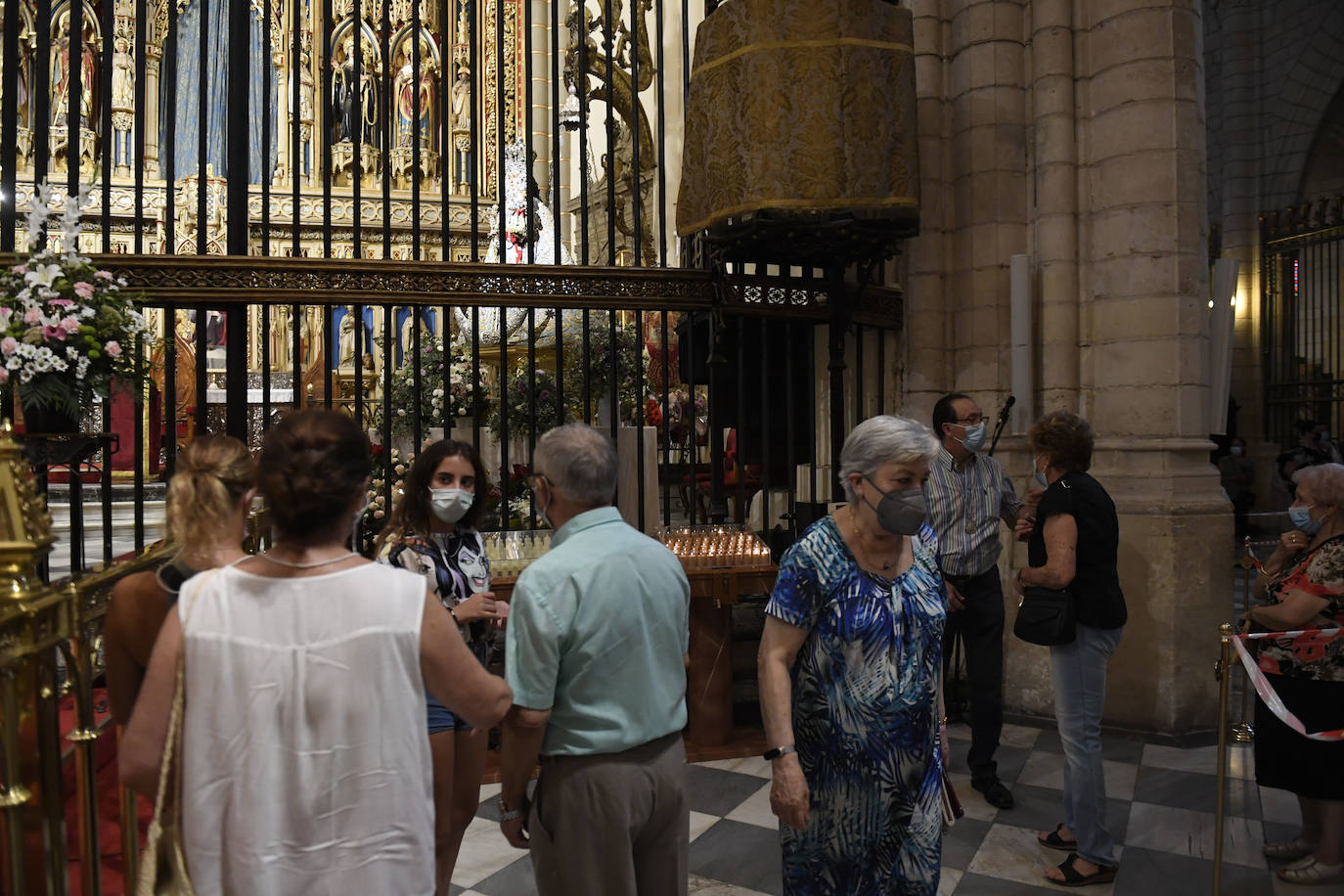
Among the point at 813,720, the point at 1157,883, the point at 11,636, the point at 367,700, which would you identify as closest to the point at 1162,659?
the point at 1157,883

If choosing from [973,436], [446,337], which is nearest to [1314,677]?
[973,436]

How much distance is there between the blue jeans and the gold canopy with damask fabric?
2.09 meters

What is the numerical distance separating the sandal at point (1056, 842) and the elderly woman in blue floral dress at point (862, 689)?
1439 millimetres

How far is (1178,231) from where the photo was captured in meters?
4.87

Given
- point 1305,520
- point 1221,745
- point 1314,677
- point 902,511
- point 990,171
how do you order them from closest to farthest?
point 902,511
point 1221,745
point 1314,677
point 1305,520
point 990,171

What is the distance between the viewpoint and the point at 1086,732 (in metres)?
3.28

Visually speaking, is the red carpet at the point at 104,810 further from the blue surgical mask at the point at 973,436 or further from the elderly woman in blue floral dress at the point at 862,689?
the blue surgical mask at the point at 973,436

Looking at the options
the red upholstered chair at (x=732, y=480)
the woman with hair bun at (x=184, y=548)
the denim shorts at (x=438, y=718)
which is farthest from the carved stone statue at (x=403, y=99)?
the woman with hair bun at (x=184, y=548)

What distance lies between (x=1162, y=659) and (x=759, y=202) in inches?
112

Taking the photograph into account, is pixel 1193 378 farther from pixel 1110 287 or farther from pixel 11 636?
pixel 11 636

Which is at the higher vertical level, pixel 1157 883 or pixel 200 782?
pixel 200 782

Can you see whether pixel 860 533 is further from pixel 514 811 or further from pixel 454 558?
pixel 454 558

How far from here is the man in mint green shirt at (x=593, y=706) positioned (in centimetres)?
196

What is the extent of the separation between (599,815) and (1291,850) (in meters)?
2.77
